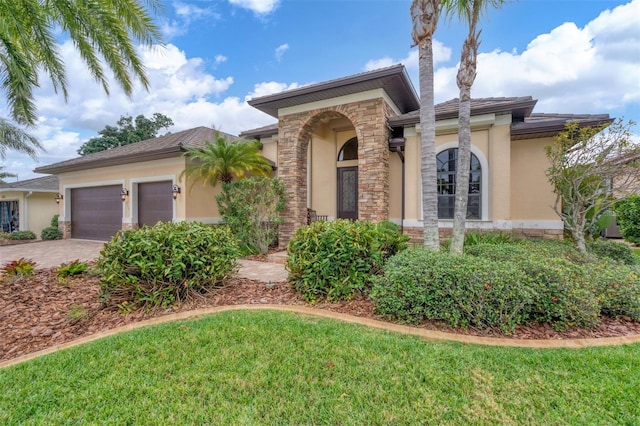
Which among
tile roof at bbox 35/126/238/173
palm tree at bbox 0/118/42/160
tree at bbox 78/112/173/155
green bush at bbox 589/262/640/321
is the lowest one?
green bush at bbox 589/262/640/321

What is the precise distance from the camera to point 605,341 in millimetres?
3496

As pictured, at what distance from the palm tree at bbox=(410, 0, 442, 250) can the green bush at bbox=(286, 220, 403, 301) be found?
3.89 feet

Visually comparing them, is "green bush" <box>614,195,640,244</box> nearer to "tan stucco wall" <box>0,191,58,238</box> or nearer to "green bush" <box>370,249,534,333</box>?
"green bush" <box>370,249,534,333</box>

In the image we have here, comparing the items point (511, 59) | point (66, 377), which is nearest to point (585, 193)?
point (511, 59)

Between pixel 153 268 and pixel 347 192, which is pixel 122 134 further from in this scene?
pixel 153 268

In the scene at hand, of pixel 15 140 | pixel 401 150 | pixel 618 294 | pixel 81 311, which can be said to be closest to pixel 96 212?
pixel 15 140

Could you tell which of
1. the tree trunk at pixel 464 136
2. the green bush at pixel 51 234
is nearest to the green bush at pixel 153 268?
the tree trunk at pixel 464 136

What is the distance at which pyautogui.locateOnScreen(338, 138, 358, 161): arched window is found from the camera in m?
12.3

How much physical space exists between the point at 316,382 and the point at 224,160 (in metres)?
9.18

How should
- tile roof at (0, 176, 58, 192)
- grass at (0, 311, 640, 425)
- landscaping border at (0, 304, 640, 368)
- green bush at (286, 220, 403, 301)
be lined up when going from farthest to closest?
tile roof at (0, 176, 58, 192) < green bush at (286, 220, 403, 301) < landscaping border at (0, 304, 640, 368) < grass at (0, 311, 640, 425)

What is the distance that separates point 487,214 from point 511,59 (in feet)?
22.8

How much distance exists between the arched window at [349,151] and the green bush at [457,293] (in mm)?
8511

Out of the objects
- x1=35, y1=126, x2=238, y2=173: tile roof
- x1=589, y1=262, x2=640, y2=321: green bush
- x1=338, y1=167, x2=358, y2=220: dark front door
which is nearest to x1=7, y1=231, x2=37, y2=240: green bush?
x1=35, y1=126, x2=238, y2=173: tile roof

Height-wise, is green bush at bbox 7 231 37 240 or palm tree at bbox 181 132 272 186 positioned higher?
palm tree at bbox 181 132 272 186
